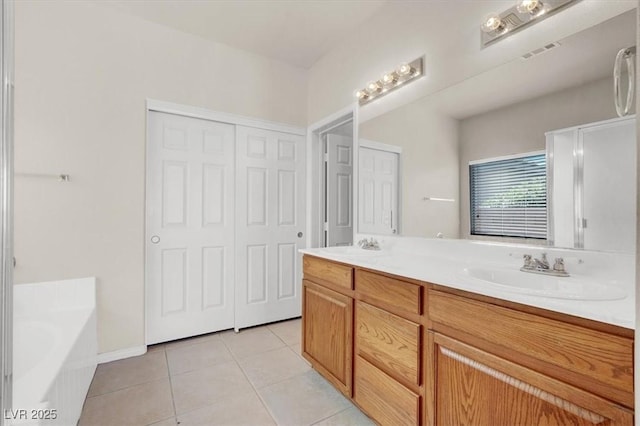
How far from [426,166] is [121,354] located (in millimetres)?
2677

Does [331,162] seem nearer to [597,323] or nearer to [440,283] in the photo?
[440,283]

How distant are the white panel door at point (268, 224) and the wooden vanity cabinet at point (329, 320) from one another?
0.99 meters

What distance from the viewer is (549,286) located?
1.12 metres

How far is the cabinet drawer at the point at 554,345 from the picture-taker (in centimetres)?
71

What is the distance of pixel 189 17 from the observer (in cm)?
239

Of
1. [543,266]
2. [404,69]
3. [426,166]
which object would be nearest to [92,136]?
[404,69]

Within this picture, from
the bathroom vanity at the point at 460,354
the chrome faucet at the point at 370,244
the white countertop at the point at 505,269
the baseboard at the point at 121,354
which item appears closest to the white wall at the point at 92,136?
the baseboard at the point at 121,354

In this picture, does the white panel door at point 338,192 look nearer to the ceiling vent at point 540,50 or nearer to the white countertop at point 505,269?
the white countertop at point 505,269

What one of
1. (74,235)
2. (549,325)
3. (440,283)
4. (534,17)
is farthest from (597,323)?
(74,235)

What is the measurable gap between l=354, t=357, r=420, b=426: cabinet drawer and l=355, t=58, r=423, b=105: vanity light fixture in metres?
1.82

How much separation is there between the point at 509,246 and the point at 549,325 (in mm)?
670

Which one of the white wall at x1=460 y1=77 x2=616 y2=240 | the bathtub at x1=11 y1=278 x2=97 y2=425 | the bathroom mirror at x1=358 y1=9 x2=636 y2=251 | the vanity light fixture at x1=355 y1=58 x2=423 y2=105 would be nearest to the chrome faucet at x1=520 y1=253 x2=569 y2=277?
the bathroom mirror at x1=358 y1=9 x2=636 y2=251

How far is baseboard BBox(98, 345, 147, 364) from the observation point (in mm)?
2213

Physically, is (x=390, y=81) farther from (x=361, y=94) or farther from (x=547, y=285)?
(x=547, y=285)
